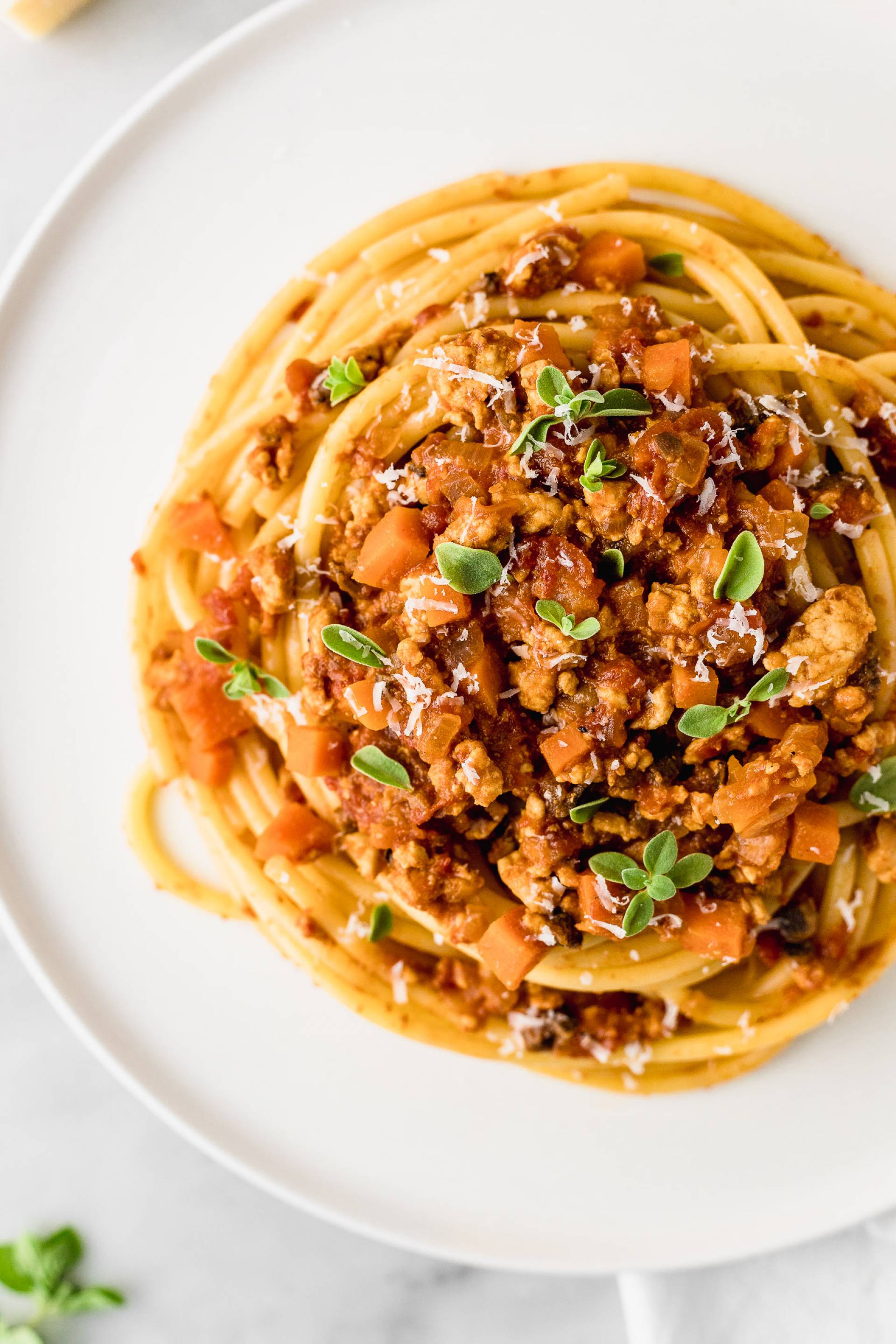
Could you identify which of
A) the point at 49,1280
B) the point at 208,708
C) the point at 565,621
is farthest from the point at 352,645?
the point at 49,1280

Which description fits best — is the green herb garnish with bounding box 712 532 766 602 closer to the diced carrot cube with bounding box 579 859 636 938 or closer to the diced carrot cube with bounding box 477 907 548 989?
the diced carrot cube with bounding box 579 859 636 938

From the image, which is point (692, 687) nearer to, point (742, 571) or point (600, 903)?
point (742, 571)

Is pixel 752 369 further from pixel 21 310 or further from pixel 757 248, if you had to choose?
pixel 21 310

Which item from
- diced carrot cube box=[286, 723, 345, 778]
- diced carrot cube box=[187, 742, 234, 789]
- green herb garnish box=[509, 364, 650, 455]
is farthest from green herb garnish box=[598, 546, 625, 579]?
diced carrot cube box=[187, 742, 234, 789]

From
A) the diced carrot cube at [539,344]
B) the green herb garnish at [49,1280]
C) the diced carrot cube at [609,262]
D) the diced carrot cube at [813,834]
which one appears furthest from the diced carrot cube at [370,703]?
the green herb garnish at [49,1280]

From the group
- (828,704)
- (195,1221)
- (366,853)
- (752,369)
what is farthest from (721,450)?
(195,1221)

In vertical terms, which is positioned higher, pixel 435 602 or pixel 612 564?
pixel 435 602
